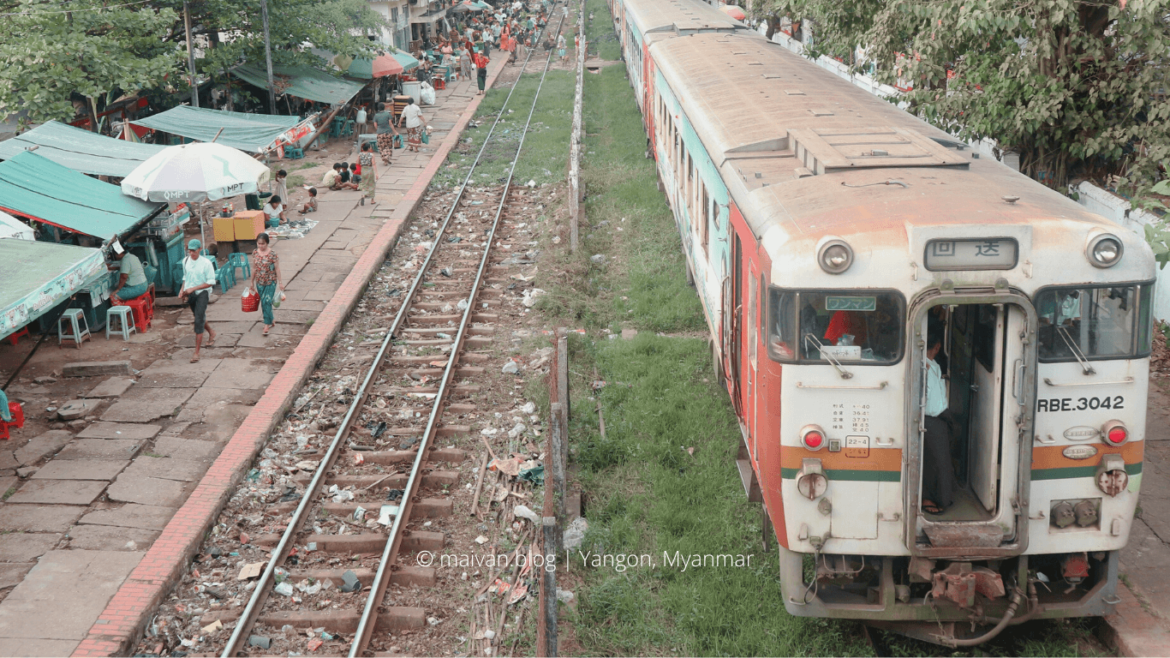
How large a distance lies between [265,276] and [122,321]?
2.04 m

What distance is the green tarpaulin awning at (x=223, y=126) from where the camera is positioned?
16844 millimetres

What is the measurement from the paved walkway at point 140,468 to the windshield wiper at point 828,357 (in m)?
5.06

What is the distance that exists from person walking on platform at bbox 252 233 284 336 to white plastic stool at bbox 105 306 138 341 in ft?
5.63

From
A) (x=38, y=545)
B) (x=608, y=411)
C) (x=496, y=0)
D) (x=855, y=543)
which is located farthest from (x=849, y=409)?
(x=496, y=0)

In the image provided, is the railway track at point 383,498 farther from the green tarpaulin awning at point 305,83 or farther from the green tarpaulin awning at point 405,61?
the green tarpaulin awning at point 405,61

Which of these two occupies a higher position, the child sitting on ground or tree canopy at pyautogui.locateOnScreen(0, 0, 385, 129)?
tree canopy at pyautogui.locateOnScreen(0, 0, 385, 129)

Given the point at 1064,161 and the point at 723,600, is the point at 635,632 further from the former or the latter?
the point at 1064,161

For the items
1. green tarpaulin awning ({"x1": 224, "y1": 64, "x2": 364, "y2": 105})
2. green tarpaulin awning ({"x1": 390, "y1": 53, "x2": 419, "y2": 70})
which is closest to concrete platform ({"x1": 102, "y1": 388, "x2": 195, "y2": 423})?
green tarpaulin awning ({"x1": 224, "y1": 64, "x2": 364, "y2": 105})

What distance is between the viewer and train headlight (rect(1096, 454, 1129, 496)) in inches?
225

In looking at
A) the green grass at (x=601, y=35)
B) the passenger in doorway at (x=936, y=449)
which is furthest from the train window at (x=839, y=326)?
the green grass at (x=601, y=35)

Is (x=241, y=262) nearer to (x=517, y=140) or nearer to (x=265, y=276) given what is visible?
(x=265, y=276)

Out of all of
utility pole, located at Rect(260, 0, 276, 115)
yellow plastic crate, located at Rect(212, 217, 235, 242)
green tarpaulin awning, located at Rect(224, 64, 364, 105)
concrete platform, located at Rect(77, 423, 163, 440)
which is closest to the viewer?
concrete platform, located at Rect(77, 423, 163, 440)

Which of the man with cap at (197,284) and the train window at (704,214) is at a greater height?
the train window at (704,214)

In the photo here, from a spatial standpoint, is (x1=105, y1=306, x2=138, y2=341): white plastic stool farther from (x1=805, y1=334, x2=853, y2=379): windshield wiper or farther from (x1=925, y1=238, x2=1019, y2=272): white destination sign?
(x1=925, y1=238, x2=1019, y2=272): white destination sign
